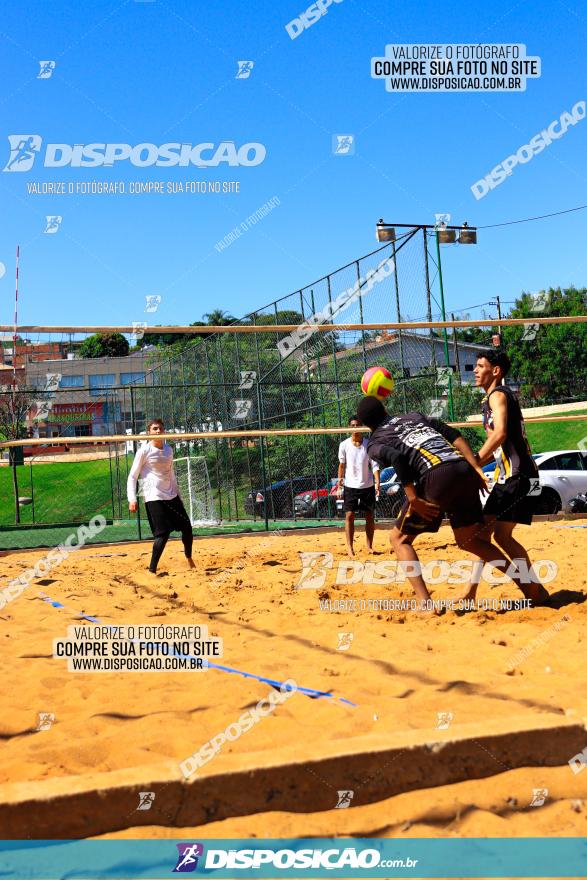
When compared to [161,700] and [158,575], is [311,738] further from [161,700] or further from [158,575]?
[158,575]

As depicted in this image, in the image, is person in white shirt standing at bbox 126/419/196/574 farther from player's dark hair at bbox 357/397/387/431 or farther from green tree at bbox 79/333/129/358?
green tree at bbox 79/333/129/358

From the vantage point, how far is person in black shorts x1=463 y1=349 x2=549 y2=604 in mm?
5738

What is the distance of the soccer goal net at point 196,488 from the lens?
19812 millimetres

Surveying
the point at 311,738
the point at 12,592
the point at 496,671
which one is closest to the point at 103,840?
the point at 311,738

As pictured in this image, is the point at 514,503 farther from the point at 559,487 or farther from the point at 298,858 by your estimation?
the point at 559,487

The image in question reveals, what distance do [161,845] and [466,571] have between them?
5.25 metres

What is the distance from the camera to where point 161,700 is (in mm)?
3830

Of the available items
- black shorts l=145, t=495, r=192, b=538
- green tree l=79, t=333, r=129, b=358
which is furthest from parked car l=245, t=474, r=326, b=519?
green tree l=79, t=333, r=129, b=358

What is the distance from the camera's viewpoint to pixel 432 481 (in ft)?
18.2

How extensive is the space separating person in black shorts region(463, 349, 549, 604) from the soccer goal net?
13.6 m

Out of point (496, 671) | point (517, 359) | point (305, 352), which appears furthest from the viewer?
point (517, 359)

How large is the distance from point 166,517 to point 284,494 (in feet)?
31.3

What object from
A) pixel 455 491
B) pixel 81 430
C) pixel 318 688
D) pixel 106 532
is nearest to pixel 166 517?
pixel 455 491

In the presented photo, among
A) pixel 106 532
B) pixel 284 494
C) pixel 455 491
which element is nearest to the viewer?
pixel 455 491
